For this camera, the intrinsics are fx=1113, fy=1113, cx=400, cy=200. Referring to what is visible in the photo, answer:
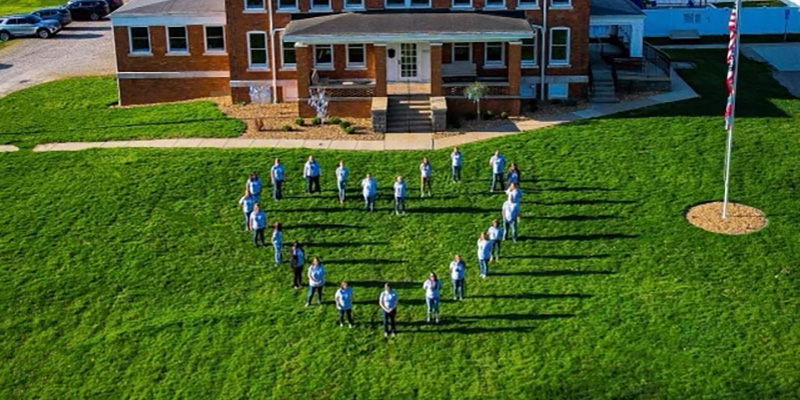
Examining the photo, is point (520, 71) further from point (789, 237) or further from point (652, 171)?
point (789, 237)

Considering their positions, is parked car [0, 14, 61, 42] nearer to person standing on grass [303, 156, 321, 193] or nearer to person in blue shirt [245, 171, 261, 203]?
person standing on grass [303, 156, 321, 193]

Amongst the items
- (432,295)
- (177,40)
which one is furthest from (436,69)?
(432,295)

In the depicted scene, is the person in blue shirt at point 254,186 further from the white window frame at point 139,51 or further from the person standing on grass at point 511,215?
the white window frame at point 139,51

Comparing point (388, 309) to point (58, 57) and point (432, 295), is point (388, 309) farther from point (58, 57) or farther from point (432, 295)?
point (58, 57)

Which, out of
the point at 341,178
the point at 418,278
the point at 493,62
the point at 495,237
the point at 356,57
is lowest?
the point at 418,278

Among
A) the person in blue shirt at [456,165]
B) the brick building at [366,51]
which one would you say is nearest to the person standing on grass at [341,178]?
the person in blue shirt at [456,165]

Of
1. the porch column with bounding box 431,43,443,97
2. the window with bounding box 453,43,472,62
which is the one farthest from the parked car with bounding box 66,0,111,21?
the porch column with bounding box 431,43,443,97
